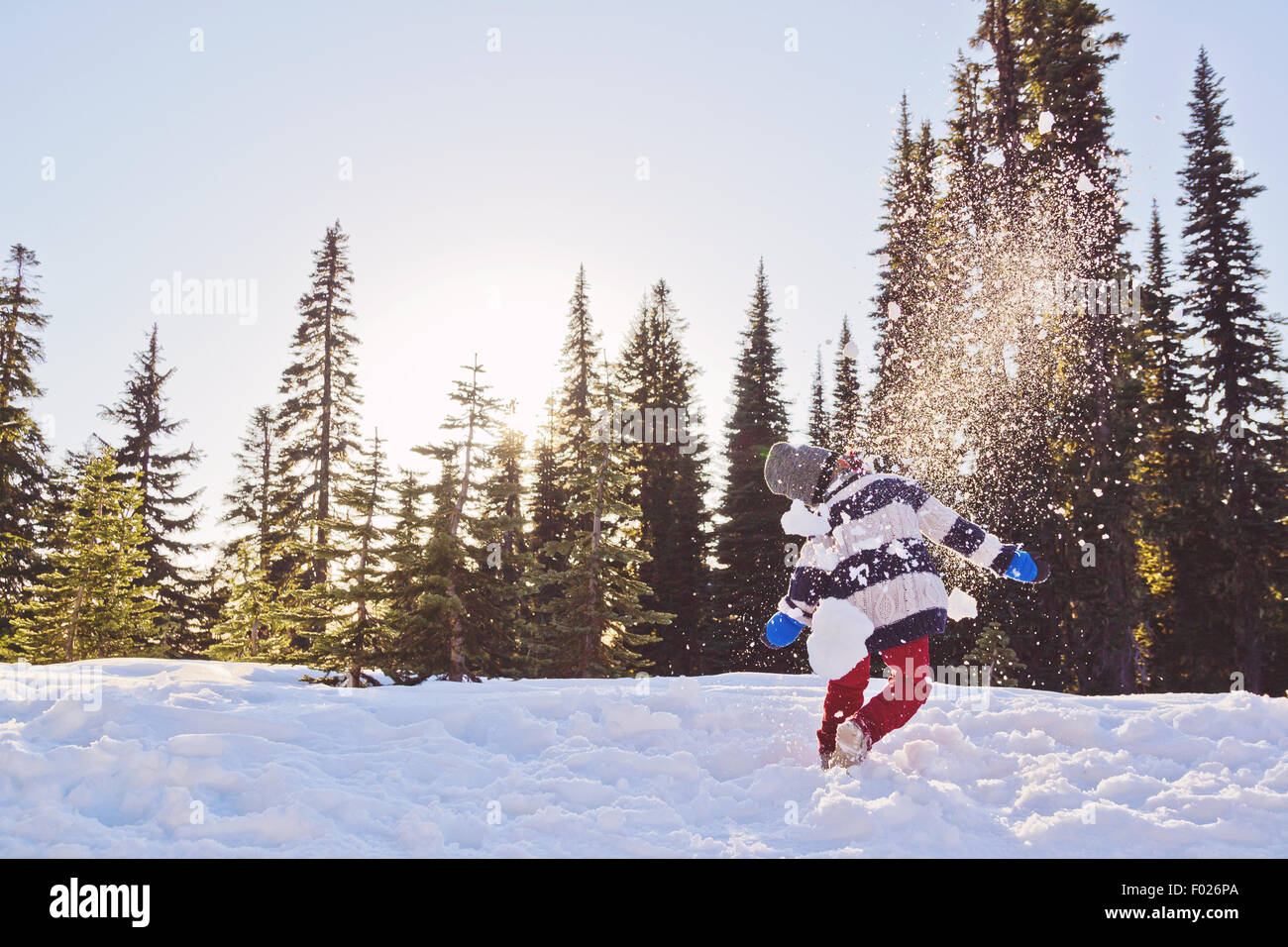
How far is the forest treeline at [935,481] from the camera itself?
1562 cm

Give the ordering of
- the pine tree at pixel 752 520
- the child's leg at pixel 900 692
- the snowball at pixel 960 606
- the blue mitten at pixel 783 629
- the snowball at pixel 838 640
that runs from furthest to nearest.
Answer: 1. the pine tree at pixel 752 520
2. the snowball at pixel 960 606
3. the blue mitten at pixel 783 629
4. the child's leg at pixel 900 692
5. the snowball at pixel 838 640

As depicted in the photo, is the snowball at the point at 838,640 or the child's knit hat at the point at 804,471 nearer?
the snowball at the point at 838,640

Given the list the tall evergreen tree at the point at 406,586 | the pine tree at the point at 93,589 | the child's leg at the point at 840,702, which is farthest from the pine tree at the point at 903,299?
the pine tree at the point at 93,589

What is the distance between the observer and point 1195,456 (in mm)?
24984

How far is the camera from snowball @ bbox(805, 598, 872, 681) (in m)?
4.46

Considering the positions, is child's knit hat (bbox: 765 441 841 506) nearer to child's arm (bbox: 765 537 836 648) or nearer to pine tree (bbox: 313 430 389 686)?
child's arm (bbox: 765 537 836 648)

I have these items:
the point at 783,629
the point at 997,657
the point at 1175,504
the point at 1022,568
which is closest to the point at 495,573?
the point at 783,629

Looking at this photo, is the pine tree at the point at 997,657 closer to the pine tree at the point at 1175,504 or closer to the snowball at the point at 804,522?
the pine tree at the point at 1175,504

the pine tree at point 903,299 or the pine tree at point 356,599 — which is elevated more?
the pine tree at point 903,299

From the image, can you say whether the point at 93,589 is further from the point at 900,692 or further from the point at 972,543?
the point at 972,543

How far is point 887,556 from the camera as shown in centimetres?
482

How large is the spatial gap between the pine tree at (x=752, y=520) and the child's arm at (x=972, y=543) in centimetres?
1911

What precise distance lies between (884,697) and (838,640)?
0.54m
